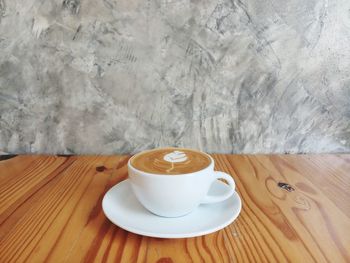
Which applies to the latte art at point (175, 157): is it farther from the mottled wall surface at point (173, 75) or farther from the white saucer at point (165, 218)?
the mottled wall surface at point (173, 75)

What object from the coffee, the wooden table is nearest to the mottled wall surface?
the wooden table

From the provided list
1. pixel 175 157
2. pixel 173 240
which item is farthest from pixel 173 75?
pixel 173 240

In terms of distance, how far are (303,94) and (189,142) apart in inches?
12.6

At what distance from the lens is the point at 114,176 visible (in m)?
0.67

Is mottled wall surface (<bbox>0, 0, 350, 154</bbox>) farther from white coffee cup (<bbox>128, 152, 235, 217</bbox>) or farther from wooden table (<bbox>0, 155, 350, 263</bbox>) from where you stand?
white coffee cup (<bbox>128, 152, 235, 217</bbox>)

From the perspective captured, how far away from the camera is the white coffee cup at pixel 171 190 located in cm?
44

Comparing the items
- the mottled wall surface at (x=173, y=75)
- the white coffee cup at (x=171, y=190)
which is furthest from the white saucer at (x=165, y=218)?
the mottled wall surface at (x=173, y=75)

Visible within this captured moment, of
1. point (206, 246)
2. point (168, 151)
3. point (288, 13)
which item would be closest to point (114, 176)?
point (168, 151)

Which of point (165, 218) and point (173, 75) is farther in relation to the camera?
point (173, 75)

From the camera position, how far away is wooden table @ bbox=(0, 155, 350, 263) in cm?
41

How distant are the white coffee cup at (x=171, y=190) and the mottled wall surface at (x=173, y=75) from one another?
0.33 metres

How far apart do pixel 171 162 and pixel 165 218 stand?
88 millimetres

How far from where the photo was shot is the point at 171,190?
45 centimetres

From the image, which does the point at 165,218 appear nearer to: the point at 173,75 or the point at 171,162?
the point at 171,162
